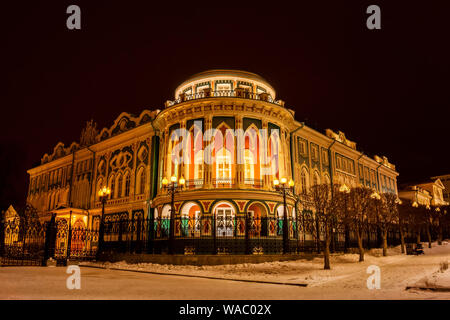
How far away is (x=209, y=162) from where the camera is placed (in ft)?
77.7

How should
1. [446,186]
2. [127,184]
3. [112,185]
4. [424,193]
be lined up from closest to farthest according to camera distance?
[127,184] < [112,185] < [424,193] < [446,186]

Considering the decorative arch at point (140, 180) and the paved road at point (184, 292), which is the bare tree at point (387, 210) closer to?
the decorative arch at point (140, 180)

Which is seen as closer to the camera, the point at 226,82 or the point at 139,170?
the point at 226,82

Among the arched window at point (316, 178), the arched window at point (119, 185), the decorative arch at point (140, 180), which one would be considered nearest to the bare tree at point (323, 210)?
the arched window at point (316, 178)

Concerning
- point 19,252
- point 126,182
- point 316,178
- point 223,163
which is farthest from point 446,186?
point 19,252

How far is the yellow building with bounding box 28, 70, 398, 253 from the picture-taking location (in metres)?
23.1

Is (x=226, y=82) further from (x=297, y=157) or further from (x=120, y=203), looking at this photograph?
(x=120, y=203)

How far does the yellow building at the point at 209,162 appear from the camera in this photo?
23.1 metres

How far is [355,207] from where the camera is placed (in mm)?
25109

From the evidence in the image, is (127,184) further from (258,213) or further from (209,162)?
(258,213)
